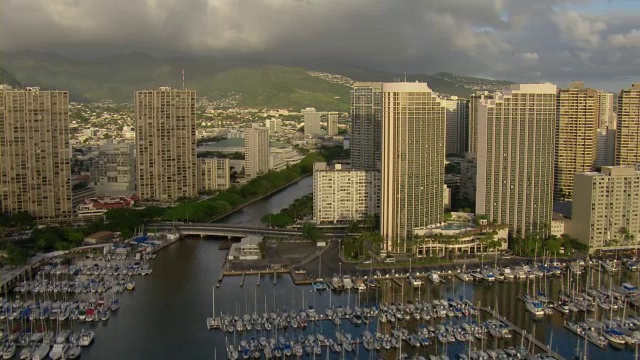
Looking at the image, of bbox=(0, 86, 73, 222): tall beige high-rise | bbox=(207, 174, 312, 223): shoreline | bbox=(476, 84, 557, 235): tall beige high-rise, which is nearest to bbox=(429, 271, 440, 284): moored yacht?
bbox=(476, 84, 557, 235): tall beige high-rise

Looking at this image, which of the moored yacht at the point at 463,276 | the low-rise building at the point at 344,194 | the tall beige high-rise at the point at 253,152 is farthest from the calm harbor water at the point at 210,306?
the tall beige high-rise at the point at 253,152

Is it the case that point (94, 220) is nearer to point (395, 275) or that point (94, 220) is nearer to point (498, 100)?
point (395, 275)

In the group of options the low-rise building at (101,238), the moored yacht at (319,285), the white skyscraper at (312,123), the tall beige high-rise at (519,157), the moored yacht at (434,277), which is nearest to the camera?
the moored yacht at (319,285)

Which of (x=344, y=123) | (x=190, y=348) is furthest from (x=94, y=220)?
(x=344, y=123)

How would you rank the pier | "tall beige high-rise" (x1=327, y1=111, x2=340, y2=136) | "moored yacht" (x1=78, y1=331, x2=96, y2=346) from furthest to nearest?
"tall beige high-rise" (x1=327, y1=111, x2=340, y2=136) < "moored yacht" (x1=78, y1=331, x2=96, y2=346) < the pier

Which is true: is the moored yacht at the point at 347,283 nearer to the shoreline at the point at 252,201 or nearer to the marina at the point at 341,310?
the marina at the point at 341,310

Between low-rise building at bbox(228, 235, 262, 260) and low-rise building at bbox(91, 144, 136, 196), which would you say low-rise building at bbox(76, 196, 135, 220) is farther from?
low-rise building at bbox(228, 235, 262, 260)
